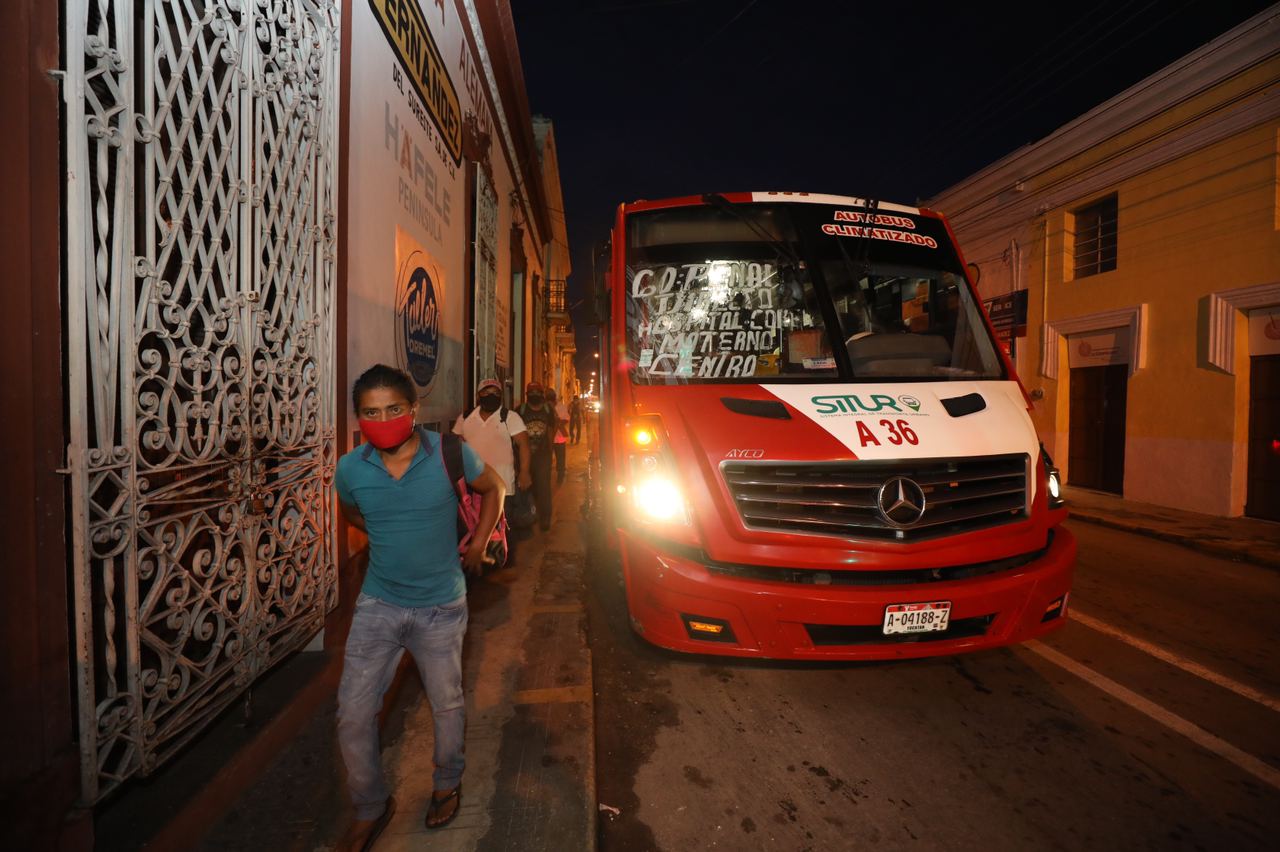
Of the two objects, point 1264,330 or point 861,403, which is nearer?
point 861,403

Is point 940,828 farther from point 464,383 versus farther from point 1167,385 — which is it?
point 1167,385

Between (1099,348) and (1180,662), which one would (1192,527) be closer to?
(1099,348)

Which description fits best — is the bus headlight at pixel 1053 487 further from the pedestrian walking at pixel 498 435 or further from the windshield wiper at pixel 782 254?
the pedestrian walking at pixel 498 435

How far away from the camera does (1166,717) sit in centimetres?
298

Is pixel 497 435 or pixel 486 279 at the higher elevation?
pixel 486 279

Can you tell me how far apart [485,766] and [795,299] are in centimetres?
309

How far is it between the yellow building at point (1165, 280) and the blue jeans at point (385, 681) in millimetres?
10607

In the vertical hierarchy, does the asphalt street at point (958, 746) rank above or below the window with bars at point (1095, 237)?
below

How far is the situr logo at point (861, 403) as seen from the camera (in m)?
3.09

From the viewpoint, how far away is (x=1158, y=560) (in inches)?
249

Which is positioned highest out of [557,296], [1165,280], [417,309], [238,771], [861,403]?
[557,296]

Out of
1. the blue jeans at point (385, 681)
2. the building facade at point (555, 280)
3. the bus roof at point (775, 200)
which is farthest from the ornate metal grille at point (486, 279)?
the building facade at point (555, 280)

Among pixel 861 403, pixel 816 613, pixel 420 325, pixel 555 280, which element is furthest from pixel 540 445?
pixel 555 280

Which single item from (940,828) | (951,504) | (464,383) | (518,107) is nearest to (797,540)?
(951,504)
